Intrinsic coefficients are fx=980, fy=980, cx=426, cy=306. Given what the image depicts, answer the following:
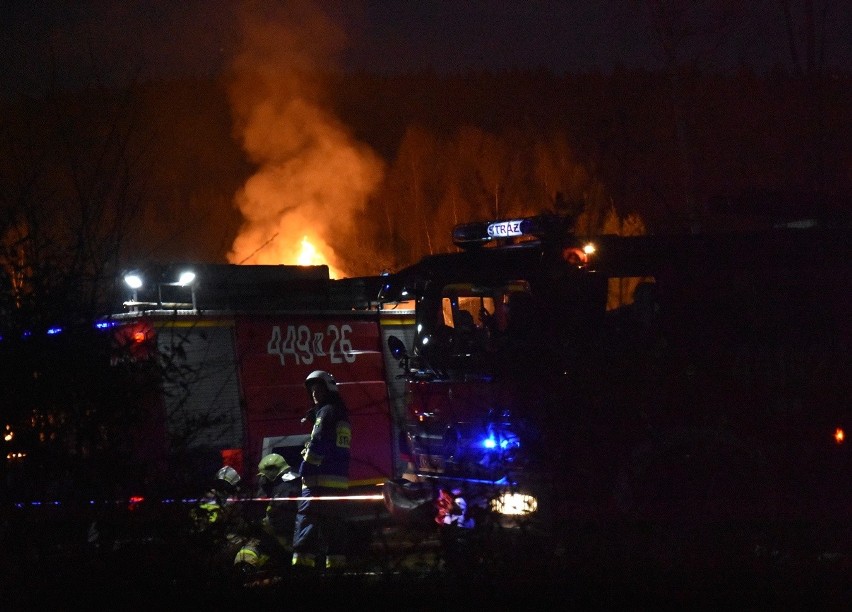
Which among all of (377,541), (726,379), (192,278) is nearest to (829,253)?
(726,379)

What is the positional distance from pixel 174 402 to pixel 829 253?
4.05 metres

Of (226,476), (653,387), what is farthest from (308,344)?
(653,387)

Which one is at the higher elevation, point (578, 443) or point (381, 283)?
point (381, 283)

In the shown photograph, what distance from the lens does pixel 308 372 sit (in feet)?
33.1

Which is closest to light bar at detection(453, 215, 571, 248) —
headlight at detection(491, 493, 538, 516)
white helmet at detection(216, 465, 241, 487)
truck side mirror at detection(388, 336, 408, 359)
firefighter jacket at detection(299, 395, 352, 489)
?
truck side mirror at detection(388, 336, 408, 359)

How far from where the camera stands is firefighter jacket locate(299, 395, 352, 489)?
24.9 ft

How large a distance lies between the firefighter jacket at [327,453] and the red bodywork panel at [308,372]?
1568mm

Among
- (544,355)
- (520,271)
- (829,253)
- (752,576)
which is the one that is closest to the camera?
(752,576)

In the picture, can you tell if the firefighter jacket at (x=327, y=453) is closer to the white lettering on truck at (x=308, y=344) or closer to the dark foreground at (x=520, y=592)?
the white lettering on truck at (x=308, y=344)

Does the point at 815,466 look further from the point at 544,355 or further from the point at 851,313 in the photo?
the point at 544,355

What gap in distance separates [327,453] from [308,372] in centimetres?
251

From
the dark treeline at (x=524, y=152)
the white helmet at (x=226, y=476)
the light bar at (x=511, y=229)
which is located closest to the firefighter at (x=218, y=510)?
the white helmet at (x=226, y=476)

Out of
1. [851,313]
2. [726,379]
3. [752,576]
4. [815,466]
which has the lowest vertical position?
[752,576]

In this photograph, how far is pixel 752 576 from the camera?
4547 millimetres
